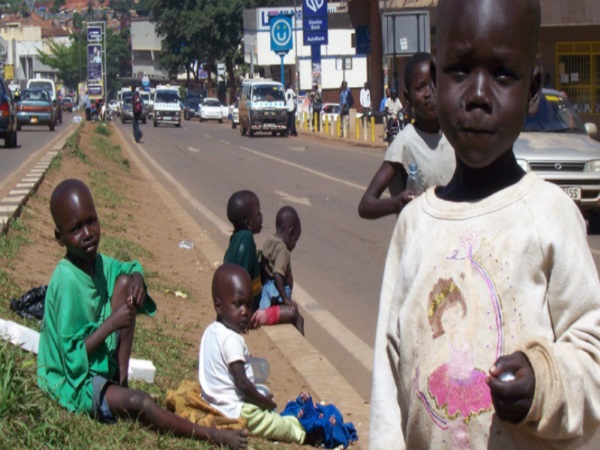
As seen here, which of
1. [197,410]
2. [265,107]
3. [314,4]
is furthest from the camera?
[314,4]

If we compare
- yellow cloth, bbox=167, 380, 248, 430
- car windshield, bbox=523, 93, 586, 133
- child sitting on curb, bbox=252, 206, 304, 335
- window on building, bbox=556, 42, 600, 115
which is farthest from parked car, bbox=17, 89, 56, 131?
yellow cloth, bbox=167, 380, 248, 430

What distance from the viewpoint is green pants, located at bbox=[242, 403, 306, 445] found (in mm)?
5242

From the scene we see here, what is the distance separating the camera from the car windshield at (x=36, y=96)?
1715 inches

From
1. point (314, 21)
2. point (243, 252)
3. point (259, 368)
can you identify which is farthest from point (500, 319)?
point (314, 21)

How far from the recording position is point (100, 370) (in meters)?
4.88

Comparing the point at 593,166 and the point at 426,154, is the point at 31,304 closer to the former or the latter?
the point at 426,154

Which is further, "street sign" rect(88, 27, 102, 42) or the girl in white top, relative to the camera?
"street sign" rect(88, 27, 102, 42)

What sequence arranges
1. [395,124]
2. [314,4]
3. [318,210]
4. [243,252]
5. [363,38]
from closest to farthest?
[243,252]
[318,210]
[395,124]
[363,38]
[314,4]

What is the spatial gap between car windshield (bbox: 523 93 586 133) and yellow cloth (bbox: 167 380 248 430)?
9.71 m

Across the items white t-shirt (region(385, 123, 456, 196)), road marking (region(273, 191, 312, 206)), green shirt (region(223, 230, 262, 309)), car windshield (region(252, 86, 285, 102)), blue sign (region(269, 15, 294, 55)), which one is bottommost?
road marking (region(273, 191, 312, 206))

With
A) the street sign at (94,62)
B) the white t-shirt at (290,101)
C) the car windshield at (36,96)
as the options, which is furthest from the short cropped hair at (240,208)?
Result: the street sign at (94,62)

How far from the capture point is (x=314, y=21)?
145 feet

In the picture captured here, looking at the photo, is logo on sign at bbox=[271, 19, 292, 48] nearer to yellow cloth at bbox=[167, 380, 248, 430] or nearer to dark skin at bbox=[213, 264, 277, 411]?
dark skin at bbox=[213, 264, 277, 411]

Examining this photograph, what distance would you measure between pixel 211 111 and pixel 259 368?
6330 cm
